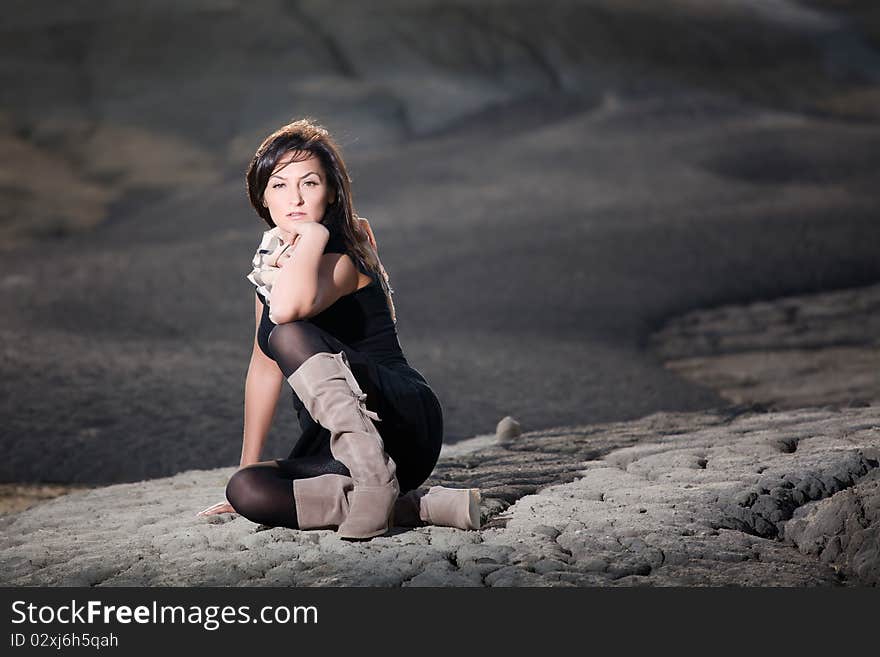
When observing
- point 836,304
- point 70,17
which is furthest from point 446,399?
point 70,17

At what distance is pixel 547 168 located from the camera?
876 cm

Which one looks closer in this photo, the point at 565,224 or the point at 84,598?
the point at 84,598

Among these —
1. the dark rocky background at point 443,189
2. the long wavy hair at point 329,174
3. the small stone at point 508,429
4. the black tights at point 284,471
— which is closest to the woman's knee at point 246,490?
the black tights at point 284,471

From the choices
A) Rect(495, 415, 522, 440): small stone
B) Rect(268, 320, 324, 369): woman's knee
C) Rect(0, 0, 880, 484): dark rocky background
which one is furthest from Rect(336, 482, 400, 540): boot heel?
Rect(495, 415, 522, 440): small stone

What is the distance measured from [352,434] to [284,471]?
0.21 m

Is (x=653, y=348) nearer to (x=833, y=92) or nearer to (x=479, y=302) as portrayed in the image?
(x=479, y=302)

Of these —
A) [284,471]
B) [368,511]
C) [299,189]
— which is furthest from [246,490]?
[299,189]

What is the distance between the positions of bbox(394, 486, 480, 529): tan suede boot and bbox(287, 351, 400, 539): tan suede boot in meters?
0.13

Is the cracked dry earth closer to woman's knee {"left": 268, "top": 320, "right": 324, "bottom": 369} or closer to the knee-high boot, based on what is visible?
the knee-high boot

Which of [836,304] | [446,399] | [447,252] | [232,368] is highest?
[447,252]

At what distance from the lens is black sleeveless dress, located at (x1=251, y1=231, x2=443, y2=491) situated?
1.99 m

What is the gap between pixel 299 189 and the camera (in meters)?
2.06

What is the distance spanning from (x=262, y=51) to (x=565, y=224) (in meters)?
6.01

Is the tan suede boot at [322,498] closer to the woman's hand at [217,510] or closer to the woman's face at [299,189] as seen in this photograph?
the woman's hand at [217,510]
